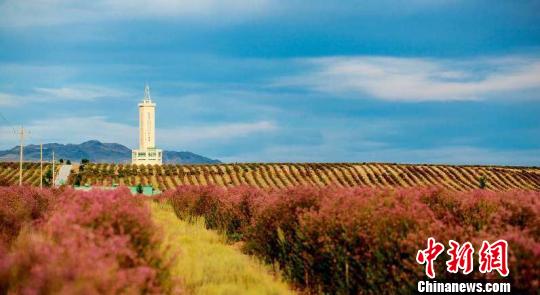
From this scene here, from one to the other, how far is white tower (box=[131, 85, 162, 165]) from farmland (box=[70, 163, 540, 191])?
21.5 meters

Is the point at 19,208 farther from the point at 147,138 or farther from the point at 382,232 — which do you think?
the point at 147,138

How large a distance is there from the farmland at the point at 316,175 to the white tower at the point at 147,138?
2151 cm

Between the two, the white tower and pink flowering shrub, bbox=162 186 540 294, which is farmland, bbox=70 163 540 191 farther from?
pink flowering shrub, bbox=162 186 540 294

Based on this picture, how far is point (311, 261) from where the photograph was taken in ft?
37.7

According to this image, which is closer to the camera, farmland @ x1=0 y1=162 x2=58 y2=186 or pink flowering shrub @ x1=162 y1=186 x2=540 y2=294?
pink flowering shrub @ x1=162 y1=186 x2=540 y2=294

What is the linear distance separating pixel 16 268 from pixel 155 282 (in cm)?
168

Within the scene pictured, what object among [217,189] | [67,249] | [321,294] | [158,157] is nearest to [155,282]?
[67,249]

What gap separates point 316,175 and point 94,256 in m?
93.8

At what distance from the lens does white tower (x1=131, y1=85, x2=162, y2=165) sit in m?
131

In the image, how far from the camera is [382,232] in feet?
33.2

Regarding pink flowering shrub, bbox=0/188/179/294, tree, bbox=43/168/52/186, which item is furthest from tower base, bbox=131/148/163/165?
pink flowering shrub, bbox=0/188/179/294

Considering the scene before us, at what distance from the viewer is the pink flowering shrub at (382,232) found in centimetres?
905

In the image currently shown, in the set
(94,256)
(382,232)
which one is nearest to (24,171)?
(382,232)

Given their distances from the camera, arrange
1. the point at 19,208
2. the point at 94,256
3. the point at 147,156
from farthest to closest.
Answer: the point at 147,156 < the point at 19,208 < the point at 94,256
